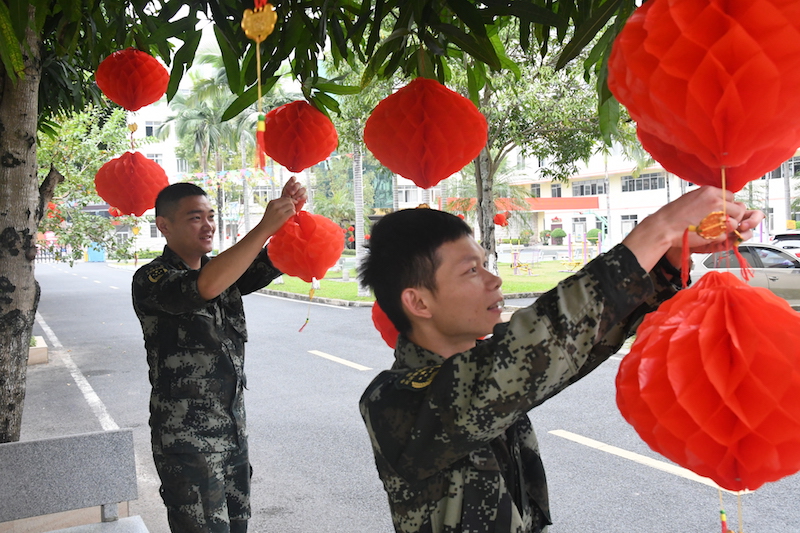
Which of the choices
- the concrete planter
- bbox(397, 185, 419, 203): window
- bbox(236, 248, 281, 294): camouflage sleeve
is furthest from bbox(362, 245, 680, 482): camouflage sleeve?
bbox(397, 185, 419, 203): window

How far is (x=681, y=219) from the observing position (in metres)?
0.88

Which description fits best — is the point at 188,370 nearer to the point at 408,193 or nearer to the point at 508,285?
the point at 508,285

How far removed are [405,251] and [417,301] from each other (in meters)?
0.10

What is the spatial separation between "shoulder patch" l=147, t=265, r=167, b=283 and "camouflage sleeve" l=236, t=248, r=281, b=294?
34cm

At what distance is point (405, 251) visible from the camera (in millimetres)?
1270

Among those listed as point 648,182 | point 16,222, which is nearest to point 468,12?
point 16,222

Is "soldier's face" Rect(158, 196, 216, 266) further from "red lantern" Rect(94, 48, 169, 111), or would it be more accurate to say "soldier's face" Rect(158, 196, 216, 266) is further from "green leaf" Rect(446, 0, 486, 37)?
"green leaf" Rect(446, 0, 486, 37)

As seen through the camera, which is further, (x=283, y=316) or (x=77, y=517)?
(x=283, y=316)

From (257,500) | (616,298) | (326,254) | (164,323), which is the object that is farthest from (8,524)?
(616,298)

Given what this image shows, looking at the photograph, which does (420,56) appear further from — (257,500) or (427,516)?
(257,500)


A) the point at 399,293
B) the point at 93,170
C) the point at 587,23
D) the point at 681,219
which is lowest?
the point at 399,293

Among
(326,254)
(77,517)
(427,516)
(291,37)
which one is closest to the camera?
(427,516)

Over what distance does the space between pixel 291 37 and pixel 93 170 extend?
35.6ft

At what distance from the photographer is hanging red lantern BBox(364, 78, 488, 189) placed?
5.50 feet
